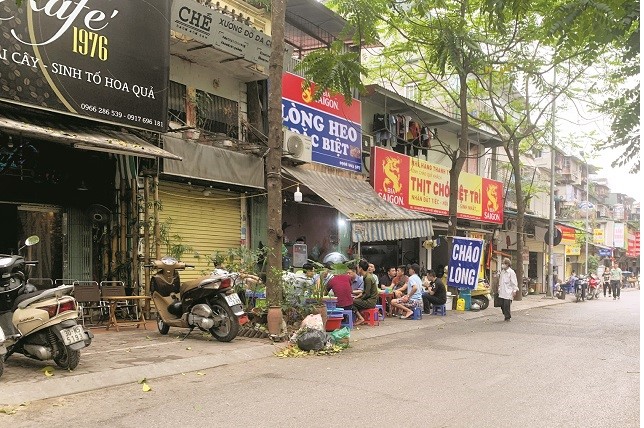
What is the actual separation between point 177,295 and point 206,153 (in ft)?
13.2

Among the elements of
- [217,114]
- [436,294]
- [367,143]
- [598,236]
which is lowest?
[436,294]

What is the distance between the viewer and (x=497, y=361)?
8938 millimetres

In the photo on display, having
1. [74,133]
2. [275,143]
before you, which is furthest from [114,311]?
[275,143]

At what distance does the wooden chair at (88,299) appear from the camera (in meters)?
10.7

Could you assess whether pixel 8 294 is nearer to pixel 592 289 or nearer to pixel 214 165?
pixel 214 165

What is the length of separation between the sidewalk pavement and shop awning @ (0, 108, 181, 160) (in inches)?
127

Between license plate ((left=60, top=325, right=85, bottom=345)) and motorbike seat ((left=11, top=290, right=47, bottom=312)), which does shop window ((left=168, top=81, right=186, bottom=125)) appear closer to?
motorbike seat ((left=11, top=290, right=47, bottom=312))

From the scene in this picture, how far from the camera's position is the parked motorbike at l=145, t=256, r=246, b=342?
9.66 metres

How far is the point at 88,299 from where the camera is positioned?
35.2 ft

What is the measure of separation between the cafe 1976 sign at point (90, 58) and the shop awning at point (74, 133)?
0.31m

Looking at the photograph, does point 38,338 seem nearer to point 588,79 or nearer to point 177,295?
point 177,295

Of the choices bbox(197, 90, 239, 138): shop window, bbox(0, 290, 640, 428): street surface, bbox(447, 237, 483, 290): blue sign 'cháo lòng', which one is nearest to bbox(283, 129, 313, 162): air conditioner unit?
bbox(197, 90, 239, 138): shop window

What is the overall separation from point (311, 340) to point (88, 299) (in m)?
4.28

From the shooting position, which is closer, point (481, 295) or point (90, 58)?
point (90, 58)
